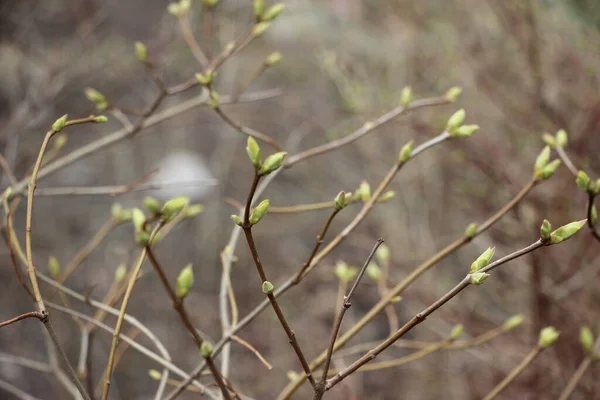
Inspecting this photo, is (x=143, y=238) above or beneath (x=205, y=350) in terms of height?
above

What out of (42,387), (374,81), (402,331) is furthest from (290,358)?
(402,331)

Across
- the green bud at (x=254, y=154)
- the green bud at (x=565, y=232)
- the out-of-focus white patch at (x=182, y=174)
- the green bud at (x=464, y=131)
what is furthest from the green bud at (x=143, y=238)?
the out-of-focus white patch at (x=182, y=174)

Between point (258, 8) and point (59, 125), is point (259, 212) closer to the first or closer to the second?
point (59, 125)

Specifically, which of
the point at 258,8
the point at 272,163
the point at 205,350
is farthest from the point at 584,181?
the point at 258,8

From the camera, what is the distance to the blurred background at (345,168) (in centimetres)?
214

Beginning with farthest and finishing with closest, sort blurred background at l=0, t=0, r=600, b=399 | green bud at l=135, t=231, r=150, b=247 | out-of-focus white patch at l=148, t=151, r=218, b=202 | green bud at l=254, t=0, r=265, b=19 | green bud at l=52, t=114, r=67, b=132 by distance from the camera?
out-of-focus white patch at l=148, t=151, r=218, b=202
blurred background at l=0, t=0, r=600, b=399
green bud at l=254, t=0, r=265, b=19
green bud at l=52, t=114, r=67, b=132
green bud at l=135, t=231, r=150, b=247

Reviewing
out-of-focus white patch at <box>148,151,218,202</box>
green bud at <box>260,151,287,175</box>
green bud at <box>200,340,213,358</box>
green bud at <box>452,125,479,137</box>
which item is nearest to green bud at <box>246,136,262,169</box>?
green bud at <box>260,151,287,175</box>

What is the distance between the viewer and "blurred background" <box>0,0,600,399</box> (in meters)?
2.14

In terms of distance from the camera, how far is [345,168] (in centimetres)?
461

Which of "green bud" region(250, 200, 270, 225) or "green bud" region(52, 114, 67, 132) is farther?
"green bud" region(52, 114, 67, 132)

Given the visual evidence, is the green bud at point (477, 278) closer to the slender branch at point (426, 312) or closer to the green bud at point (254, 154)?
the slender branch at point (426, 312)

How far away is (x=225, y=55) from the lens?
4.37ft

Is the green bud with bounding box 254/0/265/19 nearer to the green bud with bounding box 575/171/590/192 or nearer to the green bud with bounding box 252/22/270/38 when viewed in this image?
the green bud with bounding box 252/22/270/38

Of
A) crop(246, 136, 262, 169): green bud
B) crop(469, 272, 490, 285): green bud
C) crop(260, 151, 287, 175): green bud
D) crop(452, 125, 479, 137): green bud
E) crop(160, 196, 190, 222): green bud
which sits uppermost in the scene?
crop(160, 196, 190, 222): green bud
